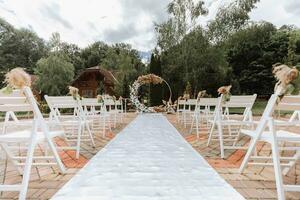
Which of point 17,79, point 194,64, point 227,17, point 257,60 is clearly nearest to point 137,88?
point 194,64

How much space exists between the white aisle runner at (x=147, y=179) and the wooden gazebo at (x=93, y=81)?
26235 mm

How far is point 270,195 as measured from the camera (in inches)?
94.6

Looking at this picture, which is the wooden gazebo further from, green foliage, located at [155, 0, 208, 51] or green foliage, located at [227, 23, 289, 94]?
green foliage, located at [227, 23, 289, 94]

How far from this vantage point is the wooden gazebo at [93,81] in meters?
30.1

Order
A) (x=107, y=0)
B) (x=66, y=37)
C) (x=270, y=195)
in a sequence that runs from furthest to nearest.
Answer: (x=66, y=37)
(x=107, y=0)
(x=270, y=195)

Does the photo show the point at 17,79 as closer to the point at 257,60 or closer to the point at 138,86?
the point at 138,86

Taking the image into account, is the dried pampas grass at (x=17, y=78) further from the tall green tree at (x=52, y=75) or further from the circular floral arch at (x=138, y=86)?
the tall green tree at (x=52, y=75)

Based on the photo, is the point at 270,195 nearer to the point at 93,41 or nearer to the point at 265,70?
the point at 265,70

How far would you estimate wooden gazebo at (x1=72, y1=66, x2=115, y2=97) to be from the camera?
3009cm

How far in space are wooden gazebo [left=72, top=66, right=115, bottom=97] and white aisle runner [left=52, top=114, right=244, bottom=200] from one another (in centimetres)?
2624

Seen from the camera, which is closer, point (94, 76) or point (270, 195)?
point (270, 195)

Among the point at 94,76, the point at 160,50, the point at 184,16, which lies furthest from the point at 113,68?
the point at 184,16

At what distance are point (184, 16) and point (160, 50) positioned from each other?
117 inches

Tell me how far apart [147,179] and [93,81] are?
95.1 feet
